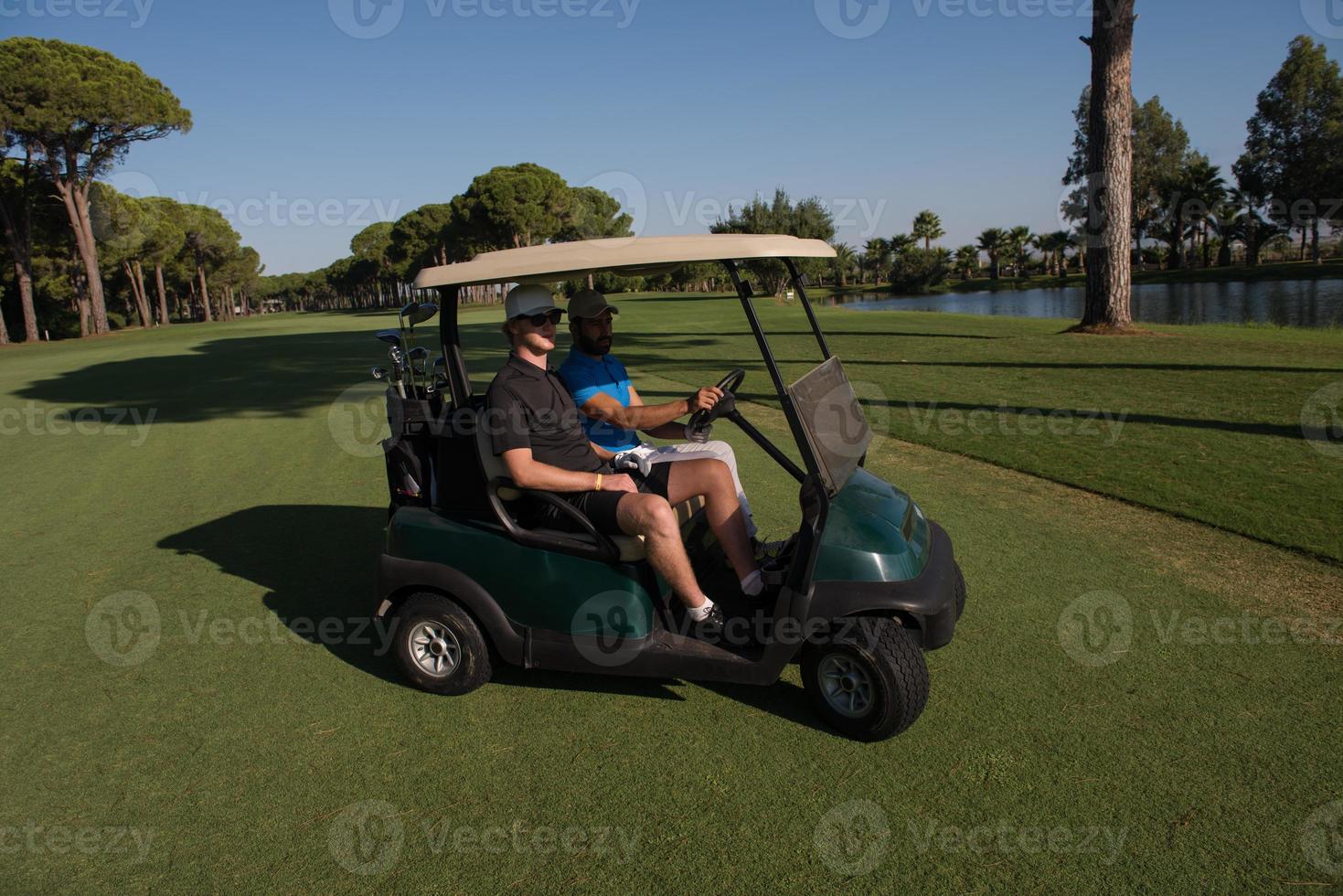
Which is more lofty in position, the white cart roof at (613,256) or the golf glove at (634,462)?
the white cart roof at (613,256)

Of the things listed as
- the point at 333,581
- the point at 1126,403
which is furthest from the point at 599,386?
the point at 1126,403

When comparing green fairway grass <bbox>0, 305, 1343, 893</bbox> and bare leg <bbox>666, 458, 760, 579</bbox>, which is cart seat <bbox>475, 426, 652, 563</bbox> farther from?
green fairway grass <bbox>0, 305, 1343, 893</bbox>

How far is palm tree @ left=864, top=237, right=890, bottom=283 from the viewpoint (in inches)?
3561

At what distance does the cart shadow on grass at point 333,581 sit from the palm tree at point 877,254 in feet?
288

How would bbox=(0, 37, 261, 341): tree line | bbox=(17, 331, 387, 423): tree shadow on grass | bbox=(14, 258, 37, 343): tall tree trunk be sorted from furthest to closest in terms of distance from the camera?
bbox=(14, 258, 37, 343): tall tree trunk → bbox=(0, 37, 261, 341): tree line → bbox=(17, 331, 387, 423): tree shadow on grass

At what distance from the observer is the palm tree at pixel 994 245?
8119 centimetres

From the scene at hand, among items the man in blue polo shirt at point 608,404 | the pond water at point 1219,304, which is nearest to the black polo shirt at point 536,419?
the man in blue polo shirt at point 608,404

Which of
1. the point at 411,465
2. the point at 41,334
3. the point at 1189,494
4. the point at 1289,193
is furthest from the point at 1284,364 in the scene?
the point at 1289,193

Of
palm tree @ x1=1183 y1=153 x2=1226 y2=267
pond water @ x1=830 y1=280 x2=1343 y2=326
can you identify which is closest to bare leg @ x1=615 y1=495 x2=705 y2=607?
pond water @ x1=830 y1=280 x2=1343 y2=326

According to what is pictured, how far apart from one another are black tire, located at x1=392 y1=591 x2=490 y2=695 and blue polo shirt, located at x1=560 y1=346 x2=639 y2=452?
117 cm

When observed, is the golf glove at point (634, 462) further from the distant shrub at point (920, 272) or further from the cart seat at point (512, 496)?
the distant shrub at point (920, 272)

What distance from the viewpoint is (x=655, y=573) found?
3525 millimetres

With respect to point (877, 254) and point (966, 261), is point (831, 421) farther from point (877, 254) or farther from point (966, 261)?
point (877, 254)

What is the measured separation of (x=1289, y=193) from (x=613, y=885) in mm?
71464
